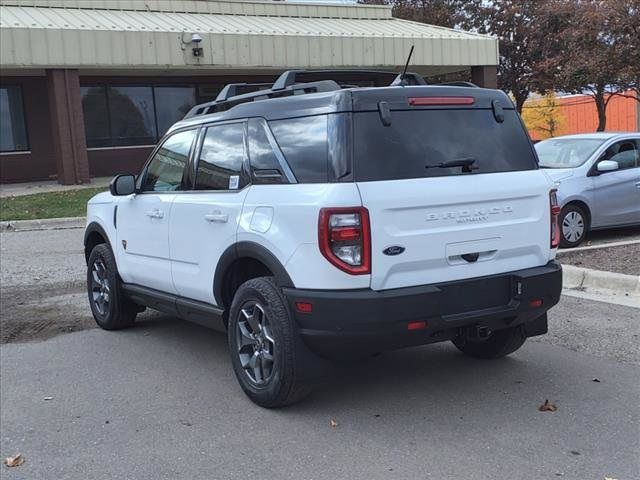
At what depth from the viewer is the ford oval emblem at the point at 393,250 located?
3.81m

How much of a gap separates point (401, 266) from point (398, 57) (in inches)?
764

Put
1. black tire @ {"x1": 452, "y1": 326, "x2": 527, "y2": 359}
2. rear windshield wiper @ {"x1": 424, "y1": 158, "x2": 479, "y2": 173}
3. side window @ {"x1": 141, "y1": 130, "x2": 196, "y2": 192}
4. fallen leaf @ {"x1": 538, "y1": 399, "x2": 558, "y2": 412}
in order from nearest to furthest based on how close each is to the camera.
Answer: rear windshield wiper @ {"x1": 424, "y1": 158, "x2": 479, "y2": 173} → fallen leaf @ {"x1": 538, "y1": 399, "x2": 558, "y2": 412} → black tire @ {"x1": 452, "y1": 326, "x2": 527, "y2": 359} → side window @ {"x1": 141, "y1": 130, "x2": 196, "y2": 192}

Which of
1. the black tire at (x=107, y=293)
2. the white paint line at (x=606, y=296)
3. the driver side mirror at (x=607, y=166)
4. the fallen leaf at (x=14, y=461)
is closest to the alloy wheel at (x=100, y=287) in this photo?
the black tire at (x=107, y=293)

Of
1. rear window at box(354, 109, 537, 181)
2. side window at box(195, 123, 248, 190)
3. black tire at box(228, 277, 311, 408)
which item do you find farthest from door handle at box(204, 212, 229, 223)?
rear window at box(354, 109, 537, 181)

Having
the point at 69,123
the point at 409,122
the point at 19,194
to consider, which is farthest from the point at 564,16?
the point at 409,122

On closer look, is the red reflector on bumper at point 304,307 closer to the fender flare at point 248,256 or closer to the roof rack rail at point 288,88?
the fender flare at point 248,256

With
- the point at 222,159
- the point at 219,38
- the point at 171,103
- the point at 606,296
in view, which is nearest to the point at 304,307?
the point at 222,159

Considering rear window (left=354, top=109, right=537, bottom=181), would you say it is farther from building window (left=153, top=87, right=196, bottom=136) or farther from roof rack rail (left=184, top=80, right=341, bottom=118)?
building window (left=153, top=87, right=196, bottom=136)

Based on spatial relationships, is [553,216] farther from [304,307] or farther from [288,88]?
[288,88]

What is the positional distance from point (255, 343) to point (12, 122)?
758 inches

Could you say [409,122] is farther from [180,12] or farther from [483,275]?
[180,12]

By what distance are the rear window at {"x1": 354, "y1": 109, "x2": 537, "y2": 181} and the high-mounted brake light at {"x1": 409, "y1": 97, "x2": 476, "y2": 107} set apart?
0.16 ft

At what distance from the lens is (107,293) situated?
6.42 metres

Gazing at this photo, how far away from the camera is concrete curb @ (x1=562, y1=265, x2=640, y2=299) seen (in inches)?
274
